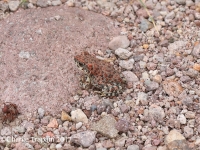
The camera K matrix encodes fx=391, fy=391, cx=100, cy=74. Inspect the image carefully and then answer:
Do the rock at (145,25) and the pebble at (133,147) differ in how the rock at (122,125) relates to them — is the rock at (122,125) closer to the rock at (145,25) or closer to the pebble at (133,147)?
the pebble at (133,147)

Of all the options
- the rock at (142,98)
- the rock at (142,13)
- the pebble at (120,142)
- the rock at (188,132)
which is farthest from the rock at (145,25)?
the pebble at (120,142)

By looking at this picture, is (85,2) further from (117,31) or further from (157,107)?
(157,107)

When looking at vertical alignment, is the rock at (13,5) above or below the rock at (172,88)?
above

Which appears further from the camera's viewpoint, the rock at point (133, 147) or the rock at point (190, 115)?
the rock at point (190, 115)

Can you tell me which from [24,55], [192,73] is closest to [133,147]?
[192,73]

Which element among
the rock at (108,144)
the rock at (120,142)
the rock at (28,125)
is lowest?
the rock at (108,144)

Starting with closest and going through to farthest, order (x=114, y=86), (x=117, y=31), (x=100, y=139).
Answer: (x=100, y=139), (x=114, y=86), (x=117, y=31)

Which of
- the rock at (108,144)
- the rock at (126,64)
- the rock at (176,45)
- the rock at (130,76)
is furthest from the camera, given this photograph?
the rock at (176,45)

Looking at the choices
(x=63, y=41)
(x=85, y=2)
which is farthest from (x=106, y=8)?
(x=63, y=41)

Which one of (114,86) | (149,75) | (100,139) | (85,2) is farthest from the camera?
(85,2)
